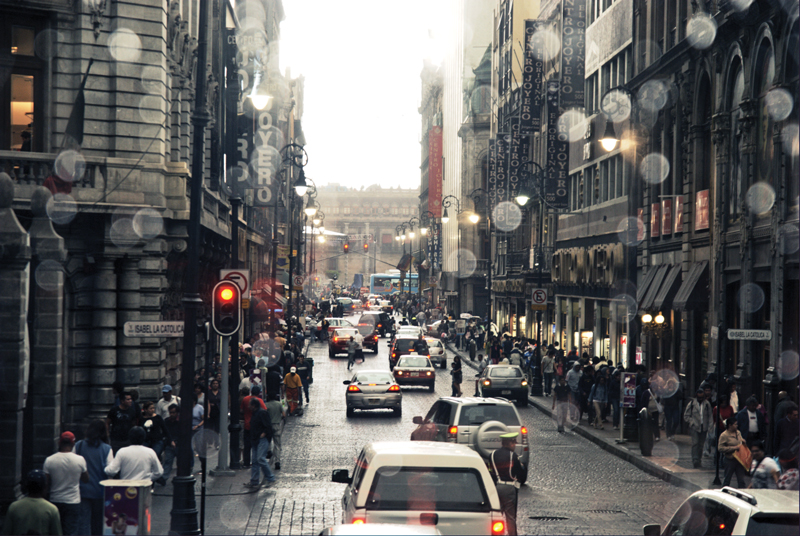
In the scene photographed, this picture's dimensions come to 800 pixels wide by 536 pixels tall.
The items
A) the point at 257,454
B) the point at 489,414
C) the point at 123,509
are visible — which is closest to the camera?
the point at 123,509

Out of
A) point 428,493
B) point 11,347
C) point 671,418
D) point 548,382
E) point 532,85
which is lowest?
point 671,418

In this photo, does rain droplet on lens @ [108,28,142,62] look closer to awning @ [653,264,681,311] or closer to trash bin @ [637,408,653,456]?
trash bin @ [637,408,653,456]

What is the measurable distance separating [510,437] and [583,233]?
3267 cm

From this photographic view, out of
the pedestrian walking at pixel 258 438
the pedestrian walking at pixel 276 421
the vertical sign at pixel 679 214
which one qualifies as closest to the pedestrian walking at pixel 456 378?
the vertical sign at pixel 679 214

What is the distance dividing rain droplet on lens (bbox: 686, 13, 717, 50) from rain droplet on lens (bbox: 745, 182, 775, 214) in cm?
505

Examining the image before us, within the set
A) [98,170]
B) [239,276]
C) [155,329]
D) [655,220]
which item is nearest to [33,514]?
[155,329]

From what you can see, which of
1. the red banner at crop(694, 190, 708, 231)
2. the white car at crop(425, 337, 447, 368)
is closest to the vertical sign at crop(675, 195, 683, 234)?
Result: the red banner at crop(694, 190, 708, 231)

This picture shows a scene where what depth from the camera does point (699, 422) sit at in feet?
68.5

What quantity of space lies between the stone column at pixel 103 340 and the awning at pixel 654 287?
17.7 metres

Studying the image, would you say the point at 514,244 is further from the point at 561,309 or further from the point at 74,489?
the point at 74,489

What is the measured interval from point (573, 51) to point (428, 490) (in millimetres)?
39902

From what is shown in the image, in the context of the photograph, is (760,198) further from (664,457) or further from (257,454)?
(257,454)

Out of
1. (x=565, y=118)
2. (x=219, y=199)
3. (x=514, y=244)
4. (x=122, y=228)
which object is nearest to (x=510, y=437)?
(x=122, y=228)

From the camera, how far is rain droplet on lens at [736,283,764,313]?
25000 millimetres
